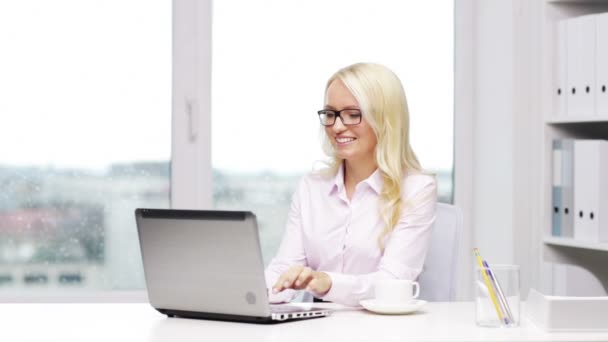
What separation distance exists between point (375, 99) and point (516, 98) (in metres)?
0.93

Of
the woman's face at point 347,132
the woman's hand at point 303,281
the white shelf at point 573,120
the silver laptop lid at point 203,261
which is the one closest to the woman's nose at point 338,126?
the woman's face at point 347,132

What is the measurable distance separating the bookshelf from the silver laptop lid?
1.57 m

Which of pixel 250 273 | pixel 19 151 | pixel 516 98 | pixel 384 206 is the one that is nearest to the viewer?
pixel 250 273

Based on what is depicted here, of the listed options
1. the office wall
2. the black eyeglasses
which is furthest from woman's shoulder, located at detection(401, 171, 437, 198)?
the office wall

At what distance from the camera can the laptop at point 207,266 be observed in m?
1.75

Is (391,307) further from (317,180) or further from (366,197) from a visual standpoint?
(317,180)

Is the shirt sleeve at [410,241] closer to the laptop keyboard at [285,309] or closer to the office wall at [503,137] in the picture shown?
the laptop keyboard at [285,309]

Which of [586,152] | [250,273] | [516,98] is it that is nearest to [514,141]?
[516,98]

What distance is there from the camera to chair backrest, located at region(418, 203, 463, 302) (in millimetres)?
2500

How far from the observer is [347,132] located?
249 cm

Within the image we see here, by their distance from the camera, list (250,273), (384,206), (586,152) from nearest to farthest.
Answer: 1. (250,273)
2. (384,206)
3. (586,152)

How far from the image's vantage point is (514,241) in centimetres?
330

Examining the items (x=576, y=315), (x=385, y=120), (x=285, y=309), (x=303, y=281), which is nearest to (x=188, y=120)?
(x=385, y=120)

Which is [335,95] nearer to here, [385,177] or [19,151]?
[385,177]
